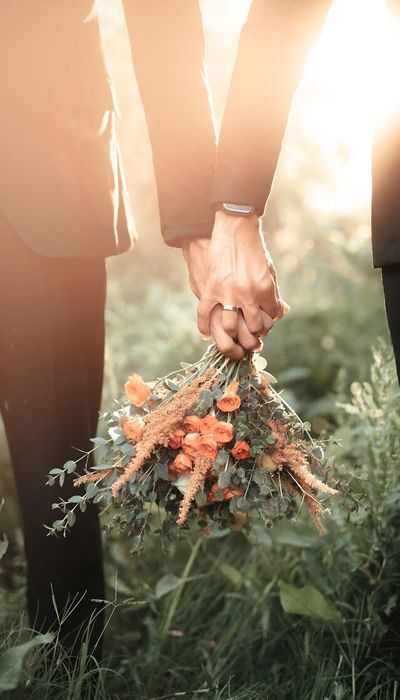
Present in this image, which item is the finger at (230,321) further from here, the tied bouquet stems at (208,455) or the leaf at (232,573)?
the leaf at (232,573)

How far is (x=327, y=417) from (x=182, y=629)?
1557 millimetres

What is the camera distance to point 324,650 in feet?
7.84

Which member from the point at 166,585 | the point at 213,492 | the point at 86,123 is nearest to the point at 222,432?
the point at 213,492

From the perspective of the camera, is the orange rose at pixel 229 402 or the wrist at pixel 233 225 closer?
the orange rose at pixel 229 402

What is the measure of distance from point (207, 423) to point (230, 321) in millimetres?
230

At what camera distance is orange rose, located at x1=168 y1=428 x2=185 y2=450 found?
1.75 meters

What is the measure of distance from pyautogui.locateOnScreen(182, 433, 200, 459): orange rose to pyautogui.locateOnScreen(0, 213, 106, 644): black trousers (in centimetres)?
39

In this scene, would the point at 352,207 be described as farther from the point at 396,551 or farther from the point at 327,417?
the point at 396,551

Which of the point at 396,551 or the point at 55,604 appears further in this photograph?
the point at 396,551

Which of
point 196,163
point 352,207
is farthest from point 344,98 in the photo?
point 196,163

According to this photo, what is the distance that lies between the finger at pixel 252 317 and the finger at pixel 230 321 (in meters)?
0.02

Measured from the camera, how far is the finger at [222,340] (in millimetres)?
1830

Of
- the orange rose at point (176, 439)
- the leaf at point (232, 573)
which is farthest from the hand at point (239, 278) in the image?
the leaf at point (232, 573)

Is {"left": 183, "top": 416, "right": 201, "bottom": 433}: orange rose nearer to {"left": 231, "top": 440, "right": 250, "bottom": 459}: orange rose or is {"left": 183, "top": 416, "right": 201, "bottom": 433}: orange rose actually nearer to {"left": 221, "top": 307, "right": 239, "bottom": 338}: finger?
{"left": 231, "top": 440, "right": 250, "bottom": 459}: orange rose
